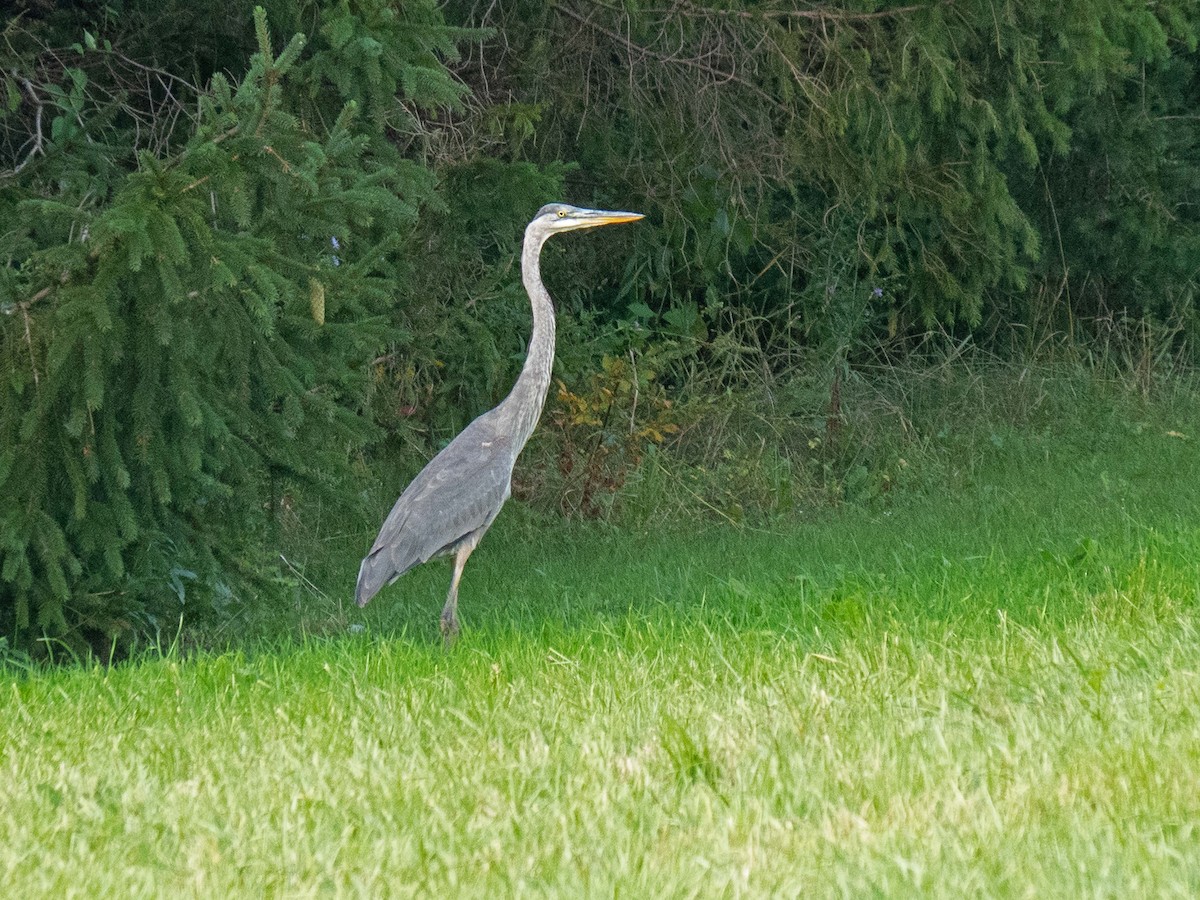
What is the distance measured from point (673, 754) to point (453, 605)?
3.62m

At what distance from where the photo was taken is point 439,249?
10891 millimetres

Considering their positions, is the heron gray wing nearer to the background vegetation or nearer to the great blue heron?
the great blue heron

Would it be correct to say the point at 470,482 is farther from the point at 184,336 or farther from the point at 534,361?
the point at 184,336

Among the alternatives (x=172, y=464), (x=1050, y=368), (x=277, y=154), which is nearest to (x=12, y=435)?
(x=172, y=464)

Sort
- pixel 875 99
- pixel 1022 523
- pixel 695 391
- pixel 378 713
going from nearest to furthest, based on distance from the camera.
A: pixel 378 713 → pixel 1022 523 → pixel 875 99 → pixel 695 391

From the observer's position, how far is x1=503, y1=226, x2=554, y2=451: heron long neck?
28.0 feet

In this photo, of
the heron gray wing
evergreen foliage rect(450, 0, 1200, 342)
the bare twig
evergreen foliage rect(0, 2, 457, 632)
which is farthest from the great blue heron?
the bare twig

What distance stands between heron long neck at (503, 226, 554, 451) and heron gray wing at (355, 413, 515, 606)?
30 centimetres

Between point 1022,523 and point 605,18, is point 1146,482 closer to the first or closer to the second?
point 1022,523

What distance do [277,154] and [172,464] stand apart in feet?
4.43

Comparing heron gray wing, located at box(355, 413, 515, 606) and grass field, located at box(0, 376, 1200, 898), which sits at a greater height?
grass field, located at box(0, 376, 1200, 898)

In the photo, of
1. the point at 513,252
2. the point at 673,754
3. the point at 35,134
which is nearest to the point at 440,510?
the point at 35,134

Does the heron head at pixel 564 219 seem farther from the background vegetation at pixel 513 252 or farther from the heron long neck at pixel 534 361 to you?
the background vegetation at pixel 513 252

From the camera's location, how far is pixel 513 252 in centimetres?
1214
